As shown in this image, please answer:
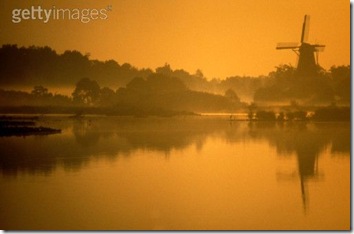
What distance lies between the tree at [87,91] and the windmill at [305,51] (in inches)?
80.7

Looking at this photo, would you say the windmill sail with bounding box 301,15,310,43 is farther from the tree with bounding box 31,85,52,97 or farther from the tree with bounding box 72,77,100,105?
the tree with bounding box 31,85,52,97

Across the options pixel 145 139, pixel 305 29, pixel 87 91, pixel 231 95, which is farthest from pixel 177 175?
pixel 305 29

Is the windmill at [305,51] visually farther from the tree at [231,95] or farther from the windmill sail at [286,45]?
the tree at [231,95]

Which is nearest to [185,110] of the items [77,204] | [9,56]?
[77,204]

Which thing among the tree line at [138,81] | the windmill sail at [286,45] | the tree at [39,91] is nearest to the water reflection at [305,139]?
the tree line at [138,81]

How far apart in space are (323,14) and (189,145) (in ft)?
6.51

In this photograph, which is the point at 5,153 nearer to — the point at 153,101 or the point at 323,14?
the point at 153,101

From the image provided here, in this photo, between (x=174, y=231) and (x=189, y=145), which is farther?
(x=189, y=145)

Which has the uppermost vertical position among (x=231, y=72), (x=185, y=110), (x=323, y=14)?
(x=323, y=14)

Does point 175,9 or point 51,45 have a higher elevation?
point 175,9

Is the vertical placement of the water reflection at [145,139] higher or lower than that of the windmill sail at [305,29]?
lower

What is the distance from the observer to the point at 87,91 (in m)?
6.16

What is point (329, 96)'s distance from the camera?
598cm

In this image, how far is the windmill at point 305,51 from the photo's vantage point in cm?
587
